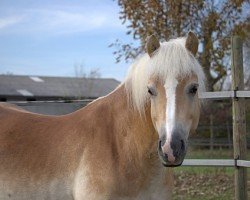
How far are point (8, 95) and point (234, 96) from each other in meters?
28.5

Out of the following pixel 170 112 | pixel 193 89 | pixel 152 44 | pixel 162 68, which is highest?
pixel 152 44

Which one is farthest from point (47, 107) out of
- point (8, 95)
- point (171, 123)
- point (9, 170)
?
point (8, 95)

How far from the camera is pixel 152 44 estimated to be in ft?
10.4

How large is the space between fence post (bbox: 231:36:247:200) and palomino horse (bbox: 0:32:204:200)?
85.7 inches

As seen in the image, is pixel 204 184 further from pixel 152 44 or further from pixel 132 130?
pixel 152 44

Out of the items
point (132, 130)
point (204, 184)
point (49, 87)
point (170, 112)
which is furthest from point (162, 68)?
point (49, 87)

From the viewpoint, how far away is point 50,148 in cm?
352

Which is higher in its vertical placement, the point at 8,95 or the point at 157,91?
the point at 157,91

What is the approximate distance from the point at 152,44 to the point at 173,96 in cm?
46

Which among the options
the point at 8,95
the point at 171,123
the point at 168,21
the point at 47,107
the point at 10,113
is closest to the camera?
the point at 171,123

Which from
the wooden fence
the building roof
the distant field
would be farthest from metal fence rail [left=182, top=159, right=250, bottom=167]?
the building roof

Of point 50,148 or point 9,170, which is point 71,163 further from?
point 9,170

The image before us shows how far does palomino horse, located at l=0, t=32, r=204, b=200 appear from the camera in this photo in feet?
9.71

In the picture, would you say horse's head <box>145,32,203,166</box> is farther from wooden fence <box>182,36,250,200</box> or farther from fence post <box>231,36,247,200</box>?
fence post <box>231,36,247,200</box>
